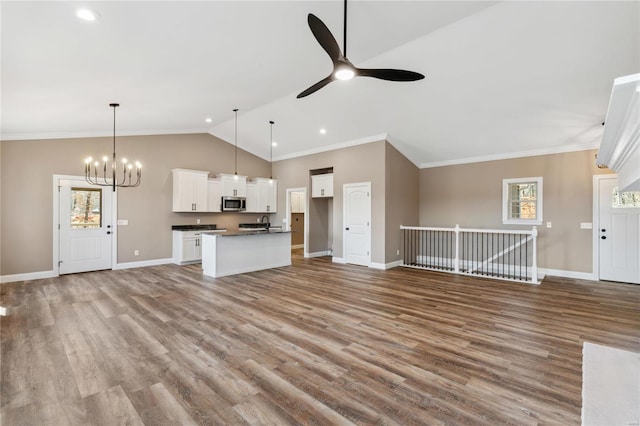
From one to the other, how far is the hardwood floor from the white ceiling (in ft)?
9.88

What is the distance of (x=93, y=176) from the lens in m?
6.52

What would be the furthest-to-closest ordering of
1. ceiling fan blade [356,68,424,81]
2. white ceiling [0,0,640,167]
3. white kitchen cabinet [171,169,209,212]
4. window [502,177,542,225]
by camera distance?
white kitchen cabinet [171,169,209,212]
window [502,177,542,225]
white ceiling [0,0,640,167]
ceiling fan blade [356,68,424,81]

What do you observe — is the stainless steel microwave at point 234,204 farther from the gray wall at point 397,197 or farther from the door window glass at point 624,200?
the door window glass at point 624,200

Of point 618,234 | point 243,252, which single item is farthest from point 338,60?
point 618,234

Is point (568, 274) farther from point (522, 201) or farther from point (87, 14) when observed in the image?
point (87, 14)

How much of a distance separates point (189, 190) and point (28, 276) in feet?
11.6

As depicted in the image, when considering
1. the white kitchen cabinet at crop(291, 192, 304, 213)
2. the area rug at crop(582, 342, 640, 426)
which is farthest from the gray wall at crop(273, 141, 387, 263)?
the area rug at crop(582, 342, 640, 426)

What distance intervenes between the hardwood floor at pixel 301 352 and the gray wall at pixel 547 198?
46.9 inches

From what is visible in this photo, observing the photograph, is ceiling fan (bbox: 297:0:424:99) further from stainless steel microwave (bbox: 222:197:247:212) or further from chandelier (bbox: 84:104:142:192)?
stainless steel microwave (bbox: 222:197:247:212)

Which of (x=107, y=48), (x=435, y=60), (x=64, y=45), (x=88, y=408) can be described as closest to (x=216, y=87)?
(x=107, y=48)

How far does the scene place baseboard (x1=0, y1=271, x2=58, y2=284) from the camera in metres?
5.61

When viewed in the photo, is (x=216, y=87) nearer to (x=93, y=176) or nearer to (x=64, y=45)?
(x=64, y=45)

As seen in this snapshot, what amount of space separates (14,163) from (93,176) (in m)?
1.22

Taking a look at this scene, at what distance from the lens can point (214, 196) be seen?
8.35 m
